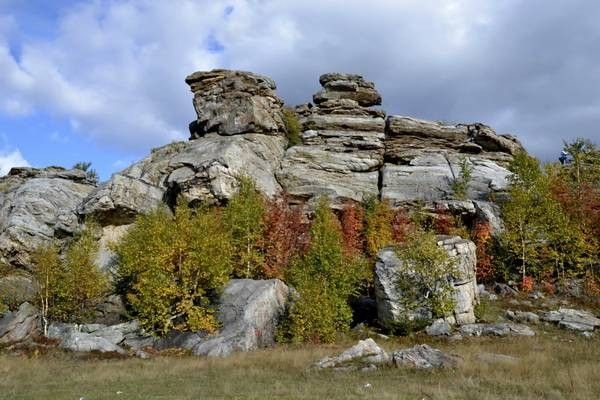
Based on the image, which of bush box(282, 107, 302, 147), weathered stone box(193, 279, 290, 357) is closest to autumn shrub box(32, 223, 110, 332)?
weathered stone box(193, 279, 290, 357)

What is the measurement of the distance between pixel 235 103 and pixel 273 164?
9.39 m

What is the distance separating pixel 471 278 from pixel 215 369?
69.4ft

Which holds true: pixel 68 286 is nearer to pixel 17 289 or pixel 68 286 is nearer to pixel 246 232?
pixel 17 289

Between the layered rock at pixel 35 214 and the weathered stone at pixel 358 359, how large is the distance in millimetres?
32113

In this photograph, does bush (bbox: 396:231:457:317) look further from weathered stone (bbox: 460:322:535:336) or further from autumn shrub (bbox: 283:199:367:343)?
autumn shrub (bbox: 283:199:367:343)

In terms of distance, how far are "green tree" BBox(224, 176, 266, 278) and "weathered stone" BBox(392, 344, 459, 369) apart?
65.8 ft

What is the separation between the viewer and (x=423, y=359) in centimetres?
2391

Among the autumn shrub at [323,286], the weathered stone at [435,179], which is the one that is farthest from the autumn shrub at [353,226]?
the autumn shrub at [323,286]

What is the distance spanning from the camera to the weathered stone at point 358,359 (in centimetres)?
2502

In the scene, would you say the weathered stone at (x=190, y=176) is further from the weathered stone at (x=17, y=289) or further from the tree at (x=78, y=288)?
the weathered stone at (x=17, y=289)

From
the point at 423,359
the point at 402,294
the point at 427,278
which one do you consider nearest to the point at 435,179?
the point at 427,278

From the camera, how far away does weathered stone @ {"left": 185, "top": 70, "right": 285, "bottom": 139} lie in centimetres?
5972

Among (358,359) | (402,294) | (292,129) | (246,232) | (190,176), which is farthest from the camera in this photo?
(292,129)

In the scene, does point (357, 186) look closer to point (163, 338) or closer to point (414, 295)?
point (414, 295)
